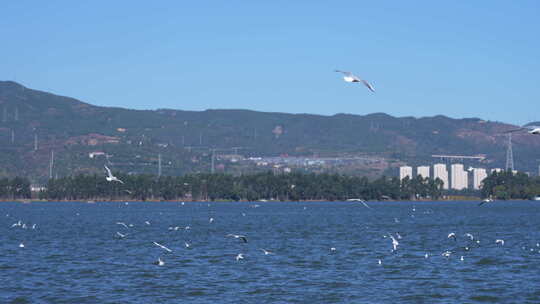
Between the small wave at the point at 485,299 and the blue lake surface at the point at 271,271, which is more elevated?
the blue lake surface at the point at 271,271

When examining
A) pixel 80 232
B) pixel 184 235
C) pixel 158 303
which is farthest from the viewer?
pixel 80 232

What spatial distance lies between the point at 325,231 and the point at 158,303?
200ft

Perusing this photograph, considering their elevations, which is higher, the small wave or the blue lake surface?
the blue lake surface

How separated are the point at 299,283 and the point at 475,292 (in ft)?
32.7

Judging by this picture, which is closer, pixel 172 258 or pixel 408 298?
pixel 408 298

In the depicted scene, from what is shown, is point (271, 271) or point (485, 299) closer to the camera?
point (485, 299)

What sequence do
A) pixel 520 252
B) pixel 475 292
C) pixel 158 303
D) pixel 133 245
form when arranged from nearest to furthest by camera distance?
1. pixel 158 303
2. pixel 475 292
3. pixel 520 252
4. pixel 133 245

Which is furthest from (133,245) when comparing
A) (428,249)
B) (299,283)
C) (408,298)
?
(408,298)

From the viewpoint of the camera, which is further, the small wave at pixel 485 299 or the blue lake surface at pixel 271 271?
the blue lake surface at pixel 271 271

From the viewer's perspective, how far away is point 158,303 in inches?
1822

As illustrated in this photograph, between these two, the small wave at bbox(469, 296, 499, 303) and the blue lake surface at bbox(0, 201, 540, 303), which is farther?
the blue lake surface at bbox(0, 201, 540, 303)

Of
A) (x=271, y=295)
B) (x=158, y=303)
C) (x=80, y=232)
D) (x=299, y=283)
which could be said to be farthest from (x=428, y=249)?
(x=80, y=232)

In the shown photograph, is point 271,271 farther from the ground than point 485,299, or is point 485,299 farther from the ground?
point 271,271

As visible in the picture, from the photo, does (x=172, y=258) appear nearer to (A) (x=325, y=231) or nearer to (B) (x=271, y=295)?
(B) (x=271, y=295)
